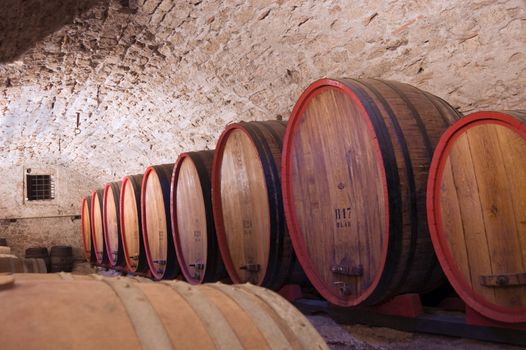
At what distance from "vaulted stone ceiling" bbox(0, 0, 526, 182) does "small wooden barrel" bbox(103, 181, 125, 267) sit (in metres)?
1.18

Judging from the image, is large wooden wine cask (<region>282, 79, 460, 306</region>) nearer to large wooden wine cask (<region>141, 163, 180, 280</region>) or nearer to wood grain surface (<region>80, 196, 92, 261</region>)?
large wooden wine cask (<region>141, 163, 180, 280</region>)

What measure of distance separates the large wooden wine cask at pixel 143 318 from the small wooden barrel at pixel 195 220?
241 centimetres

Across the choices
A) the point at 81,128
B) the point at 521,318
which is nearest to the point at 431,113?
the point at 521,318

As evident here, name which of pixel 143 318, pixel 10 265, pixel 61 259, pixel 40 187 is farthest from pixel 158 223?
pixel 40 187

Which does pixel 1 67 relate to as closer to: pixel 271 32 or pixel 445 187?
pixel 271 32

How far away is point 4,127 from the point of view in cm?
827

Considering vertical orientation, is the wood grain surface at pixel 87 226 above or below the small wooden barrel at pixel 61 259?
above

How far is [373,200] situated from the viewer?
2180 millimetres

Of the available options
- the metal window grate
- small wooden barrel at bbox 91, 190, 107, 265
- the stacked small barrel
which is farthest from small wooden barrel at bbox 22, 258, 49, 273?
the metal window grate

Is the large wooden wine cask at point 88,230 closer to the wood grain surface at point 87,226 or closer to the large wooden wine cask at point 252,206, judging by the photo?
the wood grain surface at point 87,226

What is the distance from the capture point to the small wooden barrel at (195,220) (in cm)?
363

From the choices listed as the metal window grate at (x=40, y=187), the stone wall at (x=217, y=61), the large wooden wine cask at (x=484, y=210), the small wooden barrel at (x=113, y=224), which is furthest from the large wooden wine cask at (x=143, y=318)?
the metal window grate at (x=40, y=187)

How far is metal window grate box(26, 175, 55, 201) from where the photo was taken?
11641 millimetres

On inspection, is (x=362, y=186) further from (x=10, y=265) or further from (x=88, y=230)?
(x=88, y=230)
